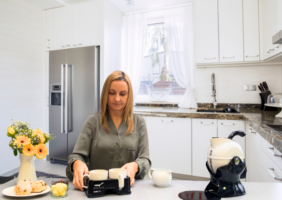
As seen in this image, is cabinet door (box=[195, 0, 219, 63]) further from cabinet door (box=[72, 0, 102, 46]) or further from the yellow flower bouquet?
the yellow flower bouquet

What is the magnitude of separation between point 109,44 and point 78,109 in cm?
112

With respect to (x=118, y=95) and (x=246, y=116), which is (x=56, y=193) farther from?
(x=246, y=116)

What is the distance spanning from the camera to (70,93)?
10.7 feet

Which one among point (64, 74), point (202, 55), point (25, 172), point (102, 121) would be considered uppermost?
point (202, 55)

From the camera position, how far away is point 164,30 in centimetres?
370

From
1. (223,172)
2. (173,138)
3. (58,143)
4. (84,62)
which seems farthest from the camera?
(58,143)

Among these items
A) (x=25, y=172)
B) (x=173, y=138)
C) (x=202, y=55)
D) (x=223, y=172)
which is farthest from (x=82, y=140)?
(x=202, y=55)

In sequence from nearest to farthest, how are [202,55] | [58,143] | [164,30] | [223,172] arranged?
[223,172] < [202,55] < [58,143] < [164,30]

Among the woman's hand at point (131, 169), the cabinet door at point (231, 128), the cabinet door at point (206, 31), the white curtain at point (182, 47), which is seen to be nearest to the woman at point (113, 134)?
the woman's hand at point (131, 169)

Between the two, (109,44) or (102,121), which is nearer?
(102,121)

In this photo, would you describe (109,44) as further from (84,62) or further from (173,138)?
(173,138)

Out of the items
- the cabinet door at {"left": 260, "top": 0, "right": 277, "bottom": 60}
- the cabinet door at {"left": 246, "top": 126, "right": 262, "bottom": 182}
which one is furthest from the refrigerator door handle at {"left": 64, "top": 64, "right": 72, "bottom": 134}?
the cabinet door at {"left": 260, "top": 0, "right": 277, "bottom": 60}

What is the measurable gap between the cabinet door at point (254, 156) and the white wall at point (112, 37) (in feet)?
6.82

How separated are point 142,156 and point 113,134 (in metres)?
0.22
